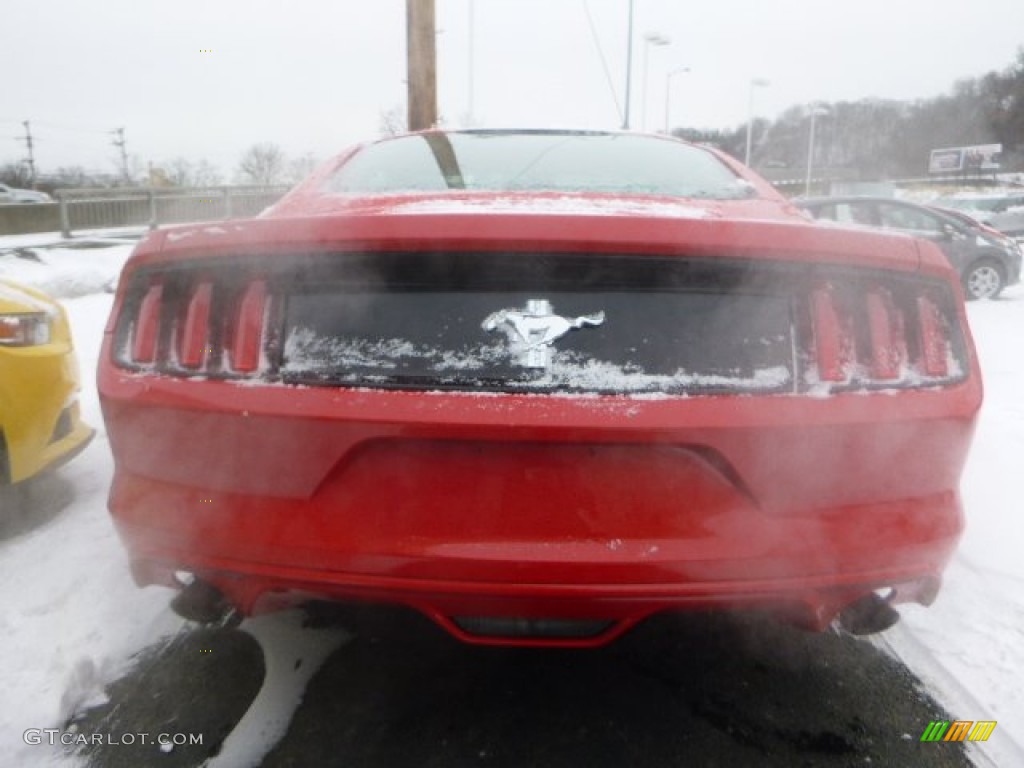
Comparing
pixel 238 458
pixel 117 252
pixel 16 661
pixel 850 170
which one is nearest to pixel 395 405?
pixel 238 458

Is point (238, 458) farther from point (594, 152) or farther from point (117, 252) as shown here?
point (117, 252)

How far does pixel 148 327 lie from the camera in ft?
6.34

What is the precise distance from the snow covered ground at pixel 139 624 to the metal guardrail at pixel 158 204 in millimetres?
15621

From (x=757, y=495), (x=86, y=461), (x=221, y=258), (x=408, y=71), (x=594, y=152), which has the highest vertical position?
(x=408, y=71)

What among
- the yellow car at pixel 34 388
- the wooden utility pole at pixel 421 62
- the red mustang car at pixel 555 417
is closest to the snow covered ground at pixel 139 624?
the yellow car at pixel 34 388

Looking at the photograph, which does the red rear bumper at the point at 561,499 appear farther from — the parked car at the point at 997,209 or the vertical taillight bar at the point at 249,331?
the parked car at the point at 997,209

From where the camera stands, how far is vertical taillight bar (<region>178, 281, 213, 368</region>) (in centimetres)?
186

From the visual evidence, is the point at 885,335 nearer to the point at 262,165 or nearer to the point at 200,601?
the point at 200,601

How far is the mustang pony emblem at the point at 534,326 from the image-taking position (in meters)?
1.70

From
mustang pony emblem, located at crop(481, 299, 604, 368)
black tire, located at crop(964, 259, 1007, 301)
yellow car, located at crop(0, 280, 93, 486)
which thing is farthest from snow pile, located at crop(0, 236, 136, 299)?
black tire, located at crop(964, 259, 1007, 301)

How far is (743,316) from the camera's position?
175 cm

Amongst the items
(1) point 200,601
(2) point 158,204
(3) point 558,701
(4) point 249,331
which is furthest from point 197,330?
(2) point 158,204

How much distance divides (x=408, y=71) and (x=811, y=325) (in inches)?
277

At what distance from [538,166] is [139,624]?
6.34ft
